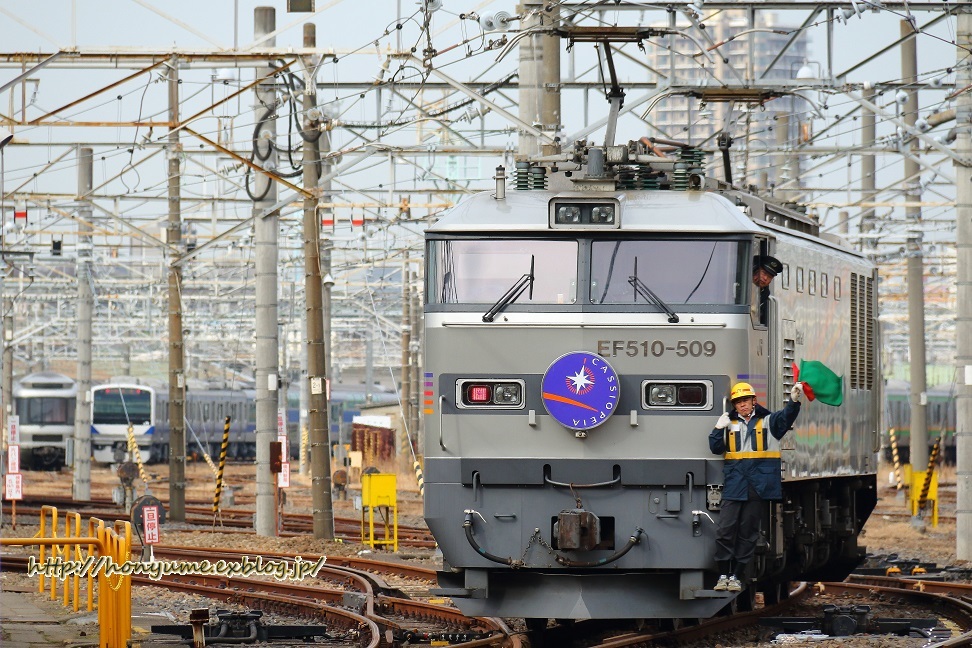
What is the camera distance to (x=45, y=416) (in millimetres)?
53719

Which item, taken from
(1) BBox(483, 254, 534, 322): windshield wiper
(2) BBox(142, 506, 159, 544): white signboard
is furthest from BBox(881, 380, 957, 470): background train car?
(1) BBox(483, 254, 534, 322): windshield wiper

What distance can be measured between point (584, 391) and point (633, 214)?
135 cm

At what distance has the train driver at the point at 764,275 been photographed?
11625 mm

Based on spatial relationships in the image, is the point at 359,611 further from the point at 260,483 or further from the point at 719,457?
the point at 260,483

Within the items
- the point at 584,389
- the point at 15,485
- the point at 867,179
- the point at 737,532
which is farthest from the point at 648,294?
the point at 867,179

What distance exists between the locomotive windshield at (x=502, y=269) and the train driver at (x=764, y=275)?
4.38 ft

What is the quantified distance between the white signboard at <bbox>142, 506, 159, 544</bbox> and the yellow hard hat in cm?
811

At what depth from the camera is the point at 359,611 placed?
15195 mm

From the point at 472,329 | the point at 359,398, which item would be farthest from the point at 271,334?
the point at 359,398

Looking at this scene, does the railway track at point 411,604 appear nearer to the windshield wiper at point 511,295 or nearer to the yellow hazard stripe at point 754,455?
the yellow hazard stripe at point 754,455

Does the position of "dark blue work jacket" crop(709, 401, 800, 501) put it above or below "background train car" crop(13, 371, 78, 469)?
above

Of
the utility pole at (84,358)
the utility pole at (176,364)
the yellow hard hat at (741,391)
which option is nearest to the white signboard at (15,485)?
the utility pole at (176,364)

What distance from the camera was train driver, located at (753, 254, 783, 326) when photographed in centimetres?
1162

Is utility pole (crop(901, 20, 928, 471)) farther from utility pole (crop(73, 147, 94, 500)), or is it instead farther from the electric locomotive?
the electric locomotive
